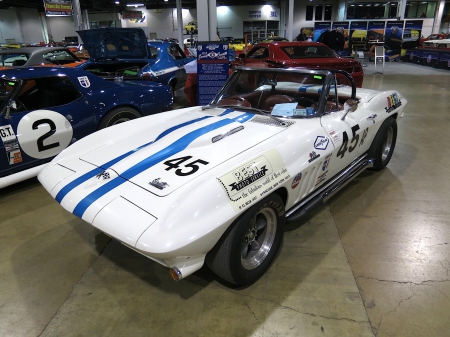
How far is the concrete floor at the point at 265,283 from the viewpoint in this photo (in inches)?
75.4

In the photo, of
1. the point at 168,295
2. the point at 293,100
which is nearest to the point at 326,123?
the point at 293,100

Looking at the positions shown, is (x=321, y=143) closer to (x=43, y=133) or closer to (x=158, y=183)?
(x=158, y=183)

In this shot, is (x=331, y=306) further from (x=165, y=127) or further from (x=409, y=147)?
(x=409, y=147)

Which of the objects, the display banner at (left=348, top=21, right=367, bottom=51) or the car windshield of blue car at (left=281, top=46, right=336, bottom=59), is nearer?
the car windshield of blue car at (left=281, top=46, right=336, bottom=59)

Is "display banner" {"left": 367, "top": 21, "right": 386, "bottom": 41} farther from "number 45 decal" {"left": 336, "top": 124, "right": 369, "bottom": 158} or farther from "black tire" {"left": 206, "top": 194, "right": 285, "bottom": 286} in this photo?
"black tire" {"left": 206, "top": 194, "right": 285, "bottom": 286}

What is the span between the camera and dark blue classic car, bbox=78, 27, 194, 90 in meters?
6.25

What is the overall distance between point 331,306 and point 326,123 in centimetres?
142

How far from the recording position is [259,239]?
2.31 metres

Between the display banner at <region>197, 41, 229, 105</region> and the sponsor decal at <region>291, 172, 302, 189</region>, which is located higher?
the display banner at <region>197, 41, 229, 105</region>

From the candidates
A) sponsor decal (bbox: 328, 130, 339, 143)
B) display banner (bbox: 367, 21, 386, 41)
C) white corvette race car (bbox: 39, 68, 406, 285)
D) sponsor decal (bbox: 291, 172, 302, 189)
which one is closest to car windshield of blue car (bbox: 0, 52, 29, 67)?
white corvette race car (bbox: 39, 68, 406, 285)

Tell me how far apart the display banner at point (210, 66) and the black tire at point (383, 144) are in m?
3.38

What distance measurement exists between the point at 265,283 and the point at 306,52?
662 cm

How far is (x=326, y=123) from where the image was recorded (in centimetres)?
272

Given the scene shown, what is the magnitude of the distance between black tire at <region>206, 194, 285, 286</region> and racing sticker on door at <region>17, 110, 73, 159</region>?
2.56 metres
